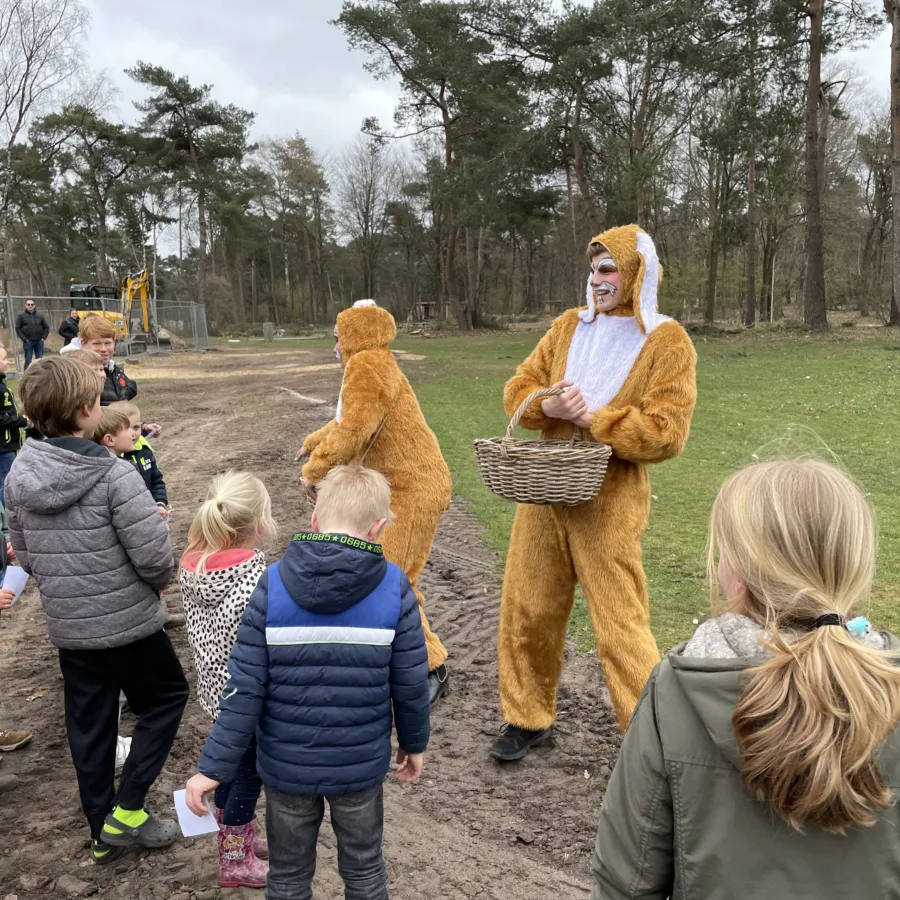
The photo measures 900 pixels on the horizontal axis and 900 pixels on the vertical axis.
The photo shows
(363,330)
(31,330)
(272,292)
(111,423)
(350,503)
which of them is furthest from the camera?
(272,292)

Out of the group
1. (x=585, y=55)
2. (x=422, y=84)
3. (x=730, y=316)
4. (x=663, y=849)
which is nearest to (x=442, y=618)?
(x=663, y=849)

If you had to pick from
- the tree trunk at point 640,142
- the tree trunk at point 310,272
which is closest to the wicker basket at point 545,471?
the tree trunk at point 640,142

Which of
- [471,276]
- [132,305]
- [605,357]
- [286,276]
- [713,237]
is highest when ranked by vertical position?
[286,276]

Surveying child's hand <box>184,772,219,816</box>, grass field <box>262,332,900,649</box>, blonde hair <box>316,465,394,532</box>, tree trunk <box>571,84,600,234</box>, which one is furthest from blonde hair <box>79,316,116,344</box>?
tree trunk <box>571,84,600,234</box>

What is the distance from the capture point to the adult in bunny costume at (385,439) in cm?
344

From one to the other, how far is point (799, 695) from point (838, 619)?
0.61 ft

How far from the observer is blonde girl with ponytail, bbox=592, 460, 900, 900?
3.70 feet

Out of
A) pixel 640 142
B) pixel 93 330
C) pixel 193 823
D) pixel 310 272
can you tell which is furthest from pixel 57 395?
pixel 310 272

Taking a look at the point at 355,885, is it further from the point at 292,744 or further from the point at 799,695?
the point at 799,695

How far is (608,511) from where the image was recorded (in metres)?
2.97

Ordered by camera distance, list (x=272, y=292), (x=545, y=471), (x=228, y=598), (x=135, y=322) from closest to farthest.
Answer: (x=228, y=598)
(x=545, y=471)
(x=135, y=322)
(x=272, y=292)

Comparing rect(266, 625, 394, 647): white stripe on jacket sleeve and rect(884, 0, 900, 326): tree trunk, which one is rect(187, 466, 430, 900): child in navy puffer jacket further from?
rect(884, 0, 900, 326): tree trunk

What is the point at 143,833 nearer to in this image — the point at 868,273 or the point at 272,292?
the point at 868,273

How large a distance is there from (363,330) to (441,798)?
2.06 m
